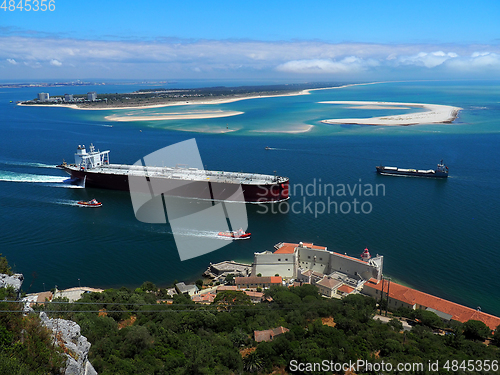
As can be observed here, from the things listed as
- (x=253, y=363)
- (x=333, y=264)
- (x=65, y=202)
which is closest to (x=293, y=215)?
(x=333, y=264)

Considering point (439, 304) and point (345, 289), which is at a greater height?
point (439, 304)

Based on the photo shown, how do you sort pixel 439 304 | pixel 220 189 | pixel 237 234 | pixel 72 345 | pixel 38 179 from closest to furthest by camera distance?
pixel 72 345 < pixel 439 304 < pixel 237 234 < pixel 220 189 < pixel 38 179

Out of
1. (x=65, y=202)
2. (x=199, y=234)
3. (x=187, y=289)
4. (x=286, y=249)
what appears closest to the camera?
(x=187, y=289)

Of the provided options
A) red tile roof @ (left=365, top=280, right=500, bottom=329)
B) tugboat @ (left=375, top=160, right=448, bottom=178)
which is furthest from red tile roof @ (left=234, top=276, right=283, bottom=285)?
tugboat @ (left=375, top=160, right=448, bottom=178)

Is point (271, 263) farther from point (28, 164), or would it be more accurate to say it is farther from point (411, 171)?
point (28, 164)

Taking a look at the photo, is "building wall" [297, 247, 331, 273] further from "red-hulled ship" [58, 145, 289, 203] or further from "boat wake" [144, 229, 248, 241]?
"red-hulled ship" [58, 145, 289, 203]

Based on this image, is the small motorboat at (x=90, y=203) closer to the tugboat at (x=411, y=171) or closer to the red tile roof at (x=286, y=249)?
the red tile roof at (x=286, y=249)
